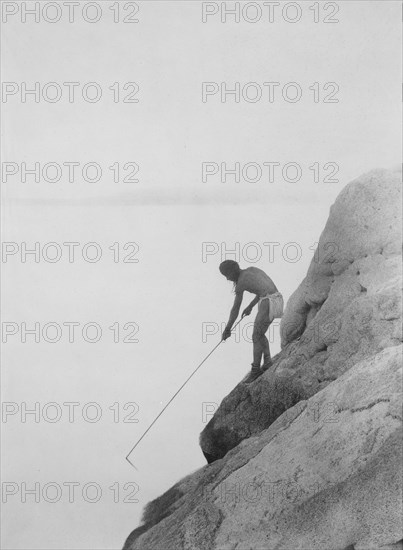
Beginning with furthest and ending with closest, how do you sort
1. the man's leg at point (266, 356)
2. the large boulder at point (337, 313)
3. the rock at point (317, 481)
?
the man's leg at point (266, 356), the large boulder at point (337, 313), the rock at point (317, 481)

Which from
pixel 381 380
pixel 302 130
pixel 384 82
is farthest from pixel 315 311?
pixel 384 82

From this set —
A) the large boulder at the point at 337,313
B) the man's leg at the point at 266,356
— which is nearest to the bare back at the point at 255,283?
the large boulder at the point at 337,313

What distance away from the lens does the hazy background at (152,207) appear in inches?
166

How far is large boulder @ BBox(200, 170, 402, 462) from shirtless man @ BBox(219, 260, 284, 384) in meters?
0.07

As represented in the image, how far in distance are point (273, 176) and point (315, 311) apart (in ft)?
2.52

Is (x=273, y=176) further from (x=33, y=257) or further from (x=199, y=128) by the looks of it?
(x=33, y=257)

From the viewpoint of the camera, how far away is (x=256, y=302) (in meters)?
4.24

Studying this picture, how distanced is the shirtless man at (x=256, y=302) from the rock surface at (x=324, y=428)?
0.24 ft

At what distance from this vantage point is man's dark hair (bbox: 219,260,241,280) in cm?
426

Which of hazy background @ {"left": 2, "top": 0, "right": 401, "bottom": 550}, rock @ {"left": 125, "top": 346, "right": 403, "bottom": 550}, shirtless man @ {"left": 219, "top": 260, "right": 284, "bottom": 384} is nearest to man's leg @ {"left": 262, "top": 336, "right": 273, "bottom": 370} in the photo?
shirtless man @ {"left": 219, "top": 260, "right": 284, "bottom": 384}

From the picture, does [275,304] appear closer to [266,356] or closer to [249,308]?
[249,308]

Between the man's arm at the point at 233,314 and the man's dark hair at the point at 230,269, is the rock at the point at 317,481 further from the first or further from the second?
the man's dark hair at the point at 230,269

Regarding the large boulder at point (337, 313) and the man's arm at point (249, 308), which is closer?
the large boulder at point (337, 313)

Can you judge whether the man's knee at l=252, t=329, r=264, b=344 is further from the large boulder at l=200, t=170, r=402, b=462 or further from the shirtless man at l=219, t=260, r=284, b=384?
the large boulder at l=200, t=170, r=402, b=462
